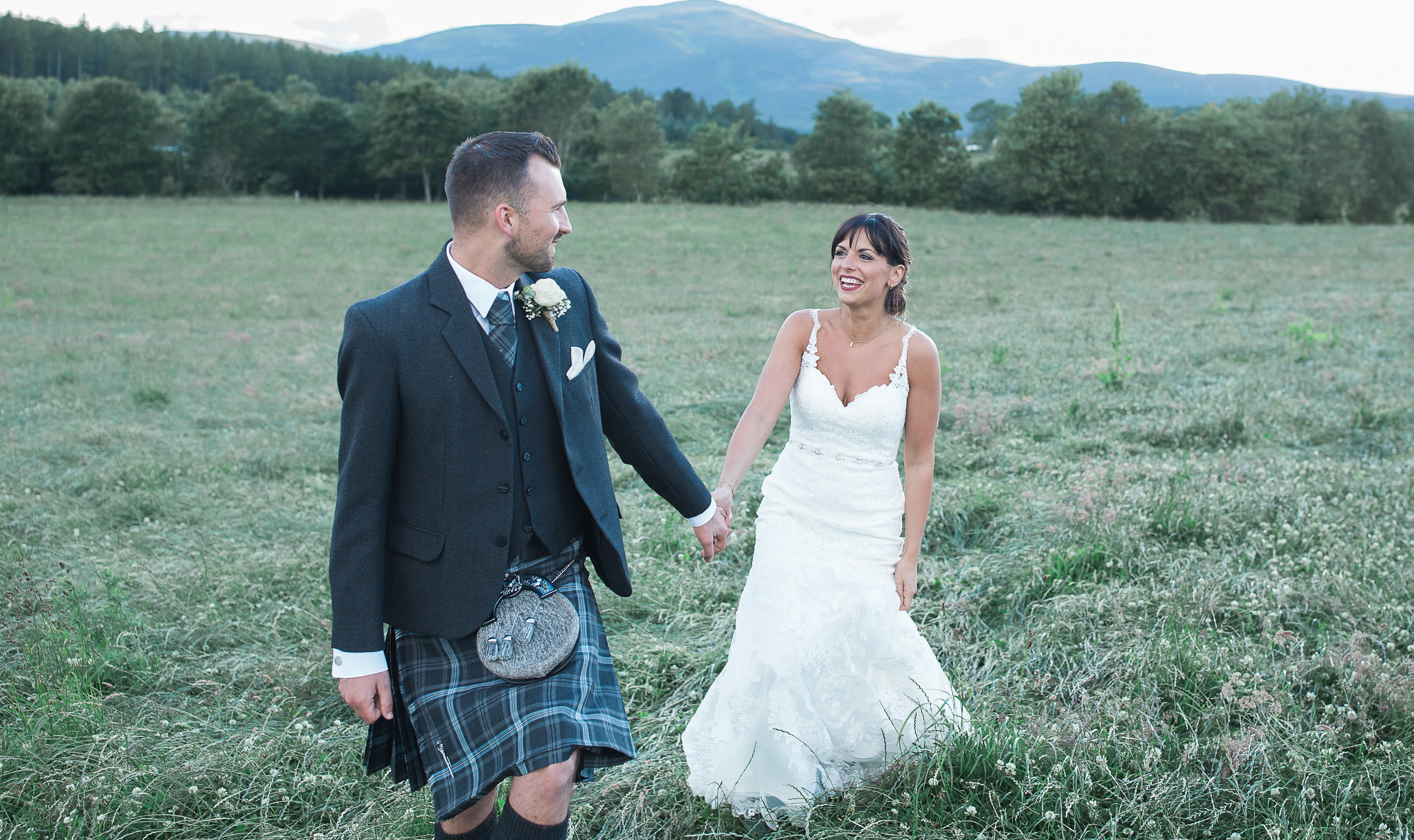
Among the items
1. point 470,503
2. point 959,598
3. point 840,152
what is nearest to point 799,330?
point 470,503

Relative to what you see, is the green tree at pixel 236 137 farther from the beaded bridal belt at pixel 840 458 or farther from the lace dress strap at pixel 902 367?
the lace dress strap at pixel 902 367

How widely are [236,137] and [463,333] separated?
236ft

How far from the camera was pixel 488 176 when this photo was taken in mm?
2535

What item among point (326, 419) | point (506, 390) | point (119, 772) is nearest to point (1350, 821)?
point (506, 390)

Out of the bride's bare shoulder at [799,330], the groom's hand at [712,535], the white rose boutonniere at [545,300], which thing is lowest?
the groom's hand at [712,535]

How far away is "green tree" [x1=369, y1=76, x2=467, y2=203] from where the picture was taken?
197 feet

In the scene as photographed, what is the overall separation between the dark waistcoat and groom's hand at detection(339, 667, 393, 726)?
0.50 meters

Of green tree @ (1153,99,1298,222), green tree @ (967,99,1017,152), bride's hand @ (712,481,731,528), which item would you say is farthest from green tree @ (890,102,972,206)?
bride's hand @ (712,481,731,528)

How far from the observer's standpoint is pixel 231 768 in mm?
3533

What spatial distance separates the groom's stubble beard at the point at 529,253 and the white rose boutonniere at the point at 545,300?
0.20 feet

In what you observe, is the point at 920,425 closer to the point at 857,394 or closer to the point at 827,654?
the point at 857,394

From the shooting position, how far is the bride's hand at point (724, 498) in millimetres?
3455

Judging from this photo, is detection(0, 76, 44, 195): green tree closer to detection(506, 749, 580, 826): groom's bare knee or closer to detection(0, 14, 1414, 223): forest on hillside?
detection(0, 14, 1414, 223): forest on hillside

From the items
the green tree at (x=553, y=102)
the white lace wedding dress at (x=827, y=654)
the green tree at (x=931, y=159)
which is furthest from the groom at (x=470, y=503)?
the green tree at (x=553, y=102)
